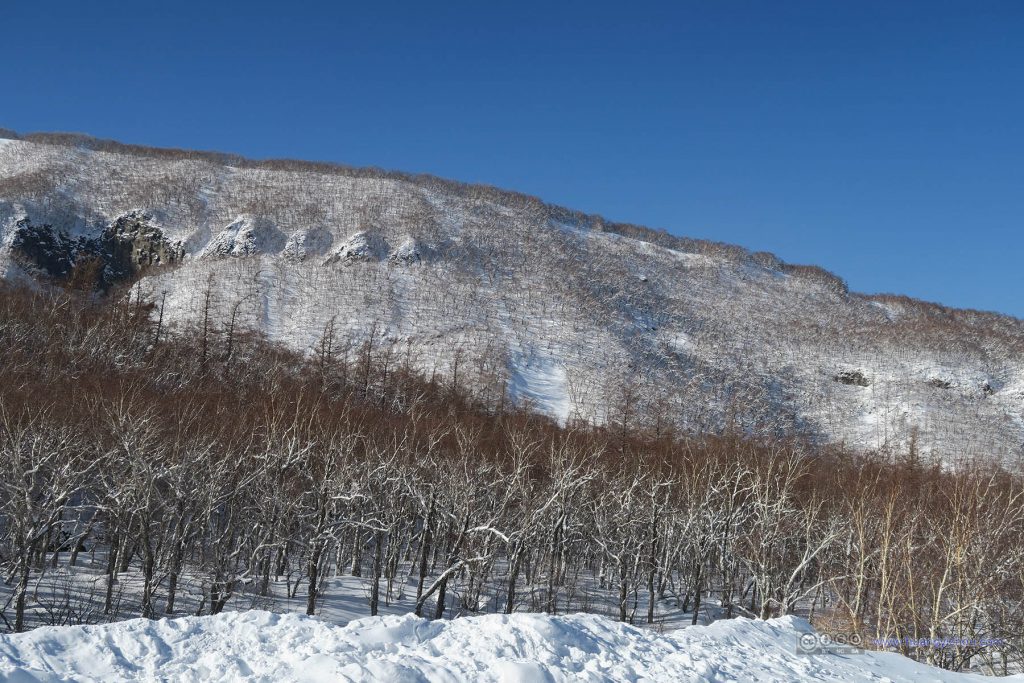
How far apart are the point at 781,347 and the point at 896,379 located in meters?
14.2

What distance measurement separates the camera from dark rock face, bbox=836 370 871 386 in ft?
283

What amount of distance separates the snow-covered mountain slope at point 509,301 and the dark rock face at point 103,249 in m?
0.24

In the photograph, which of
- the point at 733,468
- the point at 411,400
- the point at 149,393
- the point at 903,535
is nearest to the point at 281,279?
the point at 411,400

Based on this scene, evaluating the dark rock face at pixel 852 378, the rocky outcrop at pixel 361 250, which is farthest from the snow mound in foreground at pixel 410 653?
the dark rock face at pixel 852 378

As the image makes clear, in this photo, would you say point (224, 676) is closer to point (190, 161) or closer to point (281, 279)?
point (281, 279)

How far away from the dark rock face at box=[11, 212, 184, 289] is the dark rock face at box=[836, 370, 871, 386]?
84886 mm

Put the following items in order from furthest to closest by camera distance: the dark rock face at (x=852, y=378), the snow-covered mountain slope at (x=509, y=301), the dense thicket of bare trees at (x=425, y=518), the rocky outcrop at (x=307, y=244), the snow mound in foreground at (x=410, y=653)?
the rocky outcrop at (x=307, y=244) < the dark rock face at (x=852, y=378) < the snow-covered mountain slope at (x=509, y=301) < the dense thicket of bare trees at (x=425, y=518) < the snow mound in foreground at (x=410, y=653)

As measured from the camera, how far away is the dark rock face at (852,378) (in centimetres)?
8636

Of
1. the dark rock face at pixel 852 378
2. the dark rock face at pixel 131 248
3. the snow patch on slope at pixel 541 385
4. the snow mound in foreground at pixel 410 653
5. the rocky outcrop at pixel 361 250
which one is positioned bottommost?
the snow mound in foreground at pixel 410 653

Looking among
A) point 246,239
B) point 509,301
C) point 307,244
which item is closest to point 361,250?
point 307,244

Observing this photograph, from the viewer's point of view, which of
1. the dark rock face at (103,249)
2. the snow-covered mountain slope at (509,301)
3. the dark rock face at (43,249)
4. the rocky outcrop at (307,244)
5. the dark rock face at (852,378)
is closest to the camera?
the snow-covered mountain slope at (509,301)

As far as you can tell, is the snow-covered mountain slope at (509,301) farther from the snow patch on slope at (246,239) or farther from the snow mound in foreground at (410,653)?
the snow mound in foreground at (410,653)

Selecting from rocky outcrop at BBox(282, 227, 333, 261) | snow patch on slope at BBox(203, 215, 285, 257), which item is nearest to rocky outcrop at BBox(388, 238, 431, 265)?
rocky outcrop at BBox(282, 227, 333, 261)

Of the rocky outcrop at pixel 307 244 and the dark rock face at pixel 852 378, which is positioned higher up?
the rocky outcrop at pixel 307 244
